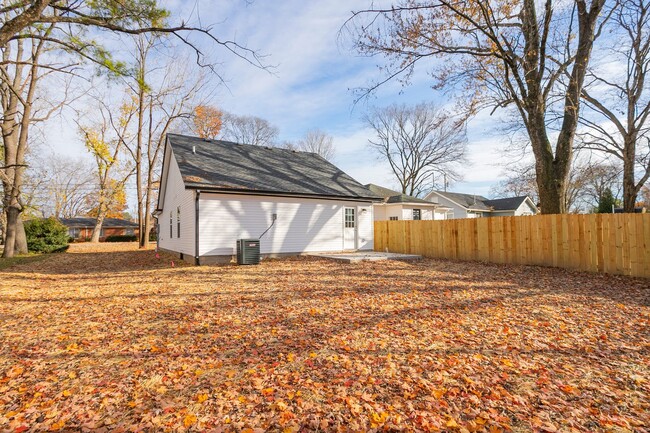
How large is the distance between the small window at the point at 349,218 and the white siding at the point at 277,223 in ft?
0.89

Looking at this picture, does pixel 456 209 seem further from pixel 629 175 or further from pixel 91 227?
pixel 91 227

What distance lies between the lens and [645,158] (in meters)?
15.5

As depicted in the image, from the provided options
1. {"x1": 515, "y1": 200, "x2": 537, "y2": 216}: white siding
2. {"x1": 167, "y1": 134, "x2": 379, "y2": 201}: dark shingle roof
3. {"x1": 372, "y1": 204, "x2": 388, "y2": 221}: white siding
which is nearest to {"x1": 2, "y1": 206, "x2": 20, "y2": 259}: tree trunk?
{"x1": 167, "y1": 134, "x2": 379, "y2": 201}: dark shingle roof

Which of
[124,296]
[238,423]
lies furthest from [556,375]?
[124,296]

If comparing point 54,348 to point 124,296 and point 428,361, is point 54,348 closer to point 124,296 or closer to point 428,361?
point 124,296

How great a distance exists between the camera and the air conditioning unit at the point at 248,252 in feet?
36.9

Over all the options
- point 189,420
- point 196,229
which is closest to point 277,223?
point 196,229

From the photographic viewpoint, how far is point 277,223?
13.2 m

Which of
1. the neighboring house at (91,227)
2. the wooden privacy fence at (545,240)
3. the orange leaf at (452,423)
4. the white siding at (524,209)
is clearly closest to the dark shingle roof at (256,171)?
the wooden privacy fence at (545,240)

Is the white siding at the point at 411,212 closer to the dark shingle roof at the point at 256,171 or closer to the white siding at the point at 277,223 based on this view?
the dark shingle roof at the point at 256,171

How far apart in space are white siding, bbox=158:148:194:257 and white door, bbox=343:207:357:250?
6.45 meters

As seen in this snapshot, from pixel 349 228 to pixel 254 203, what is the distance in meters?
4.64

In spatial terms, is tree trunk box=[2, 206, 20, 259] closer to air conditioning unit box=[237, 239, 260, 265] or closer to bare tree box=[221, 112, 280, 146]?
air conditioning unit box=[237, 239, 260, 265]

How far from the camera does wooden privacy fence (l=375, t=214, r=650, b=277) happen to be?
8.32m
